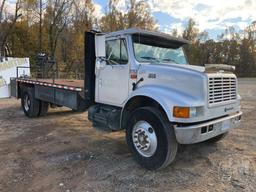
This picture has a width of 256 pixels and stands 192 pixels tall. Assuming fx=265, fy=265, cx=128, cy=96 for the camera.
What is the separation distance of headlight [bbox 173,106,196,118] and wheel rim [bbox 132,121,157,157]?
534mm

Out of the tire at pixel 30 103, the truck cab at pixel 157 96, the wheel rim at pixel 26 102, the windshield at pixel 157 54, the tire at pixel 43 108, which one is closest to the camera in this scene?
the truck cab at pixel 157 96

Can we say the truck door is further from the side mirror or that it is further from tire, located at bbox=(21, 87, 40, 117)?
tire, located at bbox=(21, 87, 40, 117)

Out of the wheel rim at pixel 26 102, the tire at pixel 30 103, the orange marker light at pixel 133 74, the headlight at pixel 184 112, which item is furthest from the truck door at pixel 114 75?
the wheel rim at pixel 26 102

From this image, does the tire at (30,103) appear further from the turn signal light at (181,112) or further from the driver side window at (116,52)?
the turn signal light at (181,112)

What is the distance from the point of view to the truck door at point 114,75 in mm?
4855

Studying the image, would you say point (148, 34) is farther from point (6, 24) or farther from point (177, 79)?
point (6, 24)

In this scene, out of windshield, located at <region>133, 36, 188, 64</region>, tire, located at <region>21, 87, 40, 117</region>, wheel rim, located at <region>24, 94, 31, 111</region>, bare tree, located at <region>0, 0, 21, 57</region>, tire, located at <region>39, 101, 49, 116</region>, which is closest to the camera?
windshield, located at <region>133, 36, 188, 64</region>

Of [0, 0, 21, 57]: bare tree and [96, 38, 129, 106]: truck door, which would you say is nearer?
[96, 38, 129, 106]: truck door

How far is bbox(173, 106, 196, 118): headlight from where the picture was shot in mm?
3742

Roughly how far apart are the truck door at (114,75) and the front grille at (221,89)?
152 centimetres

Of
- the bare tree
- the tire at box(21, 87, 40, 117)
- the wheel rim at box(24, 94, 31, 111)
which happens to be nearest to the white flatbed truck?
the tire at box(21, 87, 40, 117)

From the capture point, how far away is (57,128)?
7.24 metres

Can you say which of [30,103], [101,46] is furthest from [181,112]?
[30,103]

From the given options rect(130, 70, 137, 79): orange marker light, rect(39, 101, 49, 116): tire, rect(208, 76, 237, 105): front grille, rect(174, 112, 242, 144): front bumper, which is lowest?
rect(39, 101, 49, 116): tire
